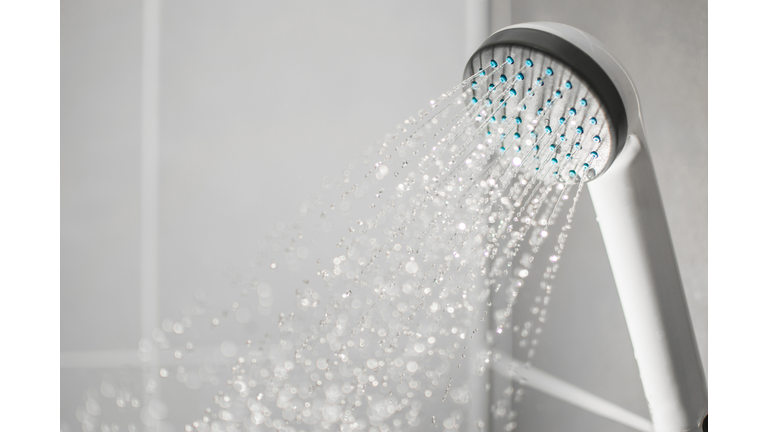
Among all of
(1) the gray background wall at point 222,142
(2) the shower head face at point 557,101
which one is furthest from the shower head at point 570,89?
(1) the gray background wall at point 222,142

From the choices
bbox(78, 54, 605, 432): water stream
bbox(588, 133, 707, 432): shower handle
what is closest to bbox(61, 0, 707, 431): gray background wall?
bbox(78, 54, 605, 432): water stream

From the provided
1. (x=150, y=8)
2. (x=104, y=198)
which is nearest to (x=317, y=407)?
(x=104, y=198)

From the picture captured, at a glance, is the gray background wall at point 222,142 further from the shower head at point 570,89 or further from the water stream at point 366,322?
the shower head at point 570,89

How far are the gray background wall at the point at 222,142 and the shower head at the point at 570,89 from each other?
522 mm

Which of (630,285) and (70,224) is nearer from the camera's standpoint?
(630,285)

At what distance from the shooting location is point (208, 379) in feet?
3.37

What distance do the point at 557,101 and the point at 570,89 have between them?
1cm

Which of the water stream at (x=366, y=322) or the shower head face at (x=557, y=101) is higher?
the shower head face at (x=557, y=101)

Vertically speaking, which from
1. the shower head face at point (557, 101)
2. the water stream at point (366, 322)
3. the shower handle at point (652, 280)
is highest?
the shower head face at point (557, 101)

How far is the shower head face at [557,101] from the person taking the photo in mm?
339
